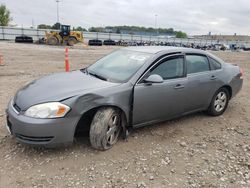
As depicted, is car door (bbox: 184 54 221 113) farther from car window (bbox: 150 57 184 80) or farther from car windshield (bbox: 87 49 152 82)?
car windshield (bbox: 87 49 152 82)

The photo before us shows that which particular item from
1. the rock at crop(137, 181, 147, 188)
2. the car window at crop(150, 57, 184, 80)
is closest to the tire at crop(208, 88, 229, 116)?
the car window at crop(150, 57, 184, 80)

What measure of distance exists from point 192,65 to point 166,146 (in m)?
1.68

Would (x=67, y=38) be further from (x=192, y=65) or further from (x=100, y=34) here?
(x=192, y=65)

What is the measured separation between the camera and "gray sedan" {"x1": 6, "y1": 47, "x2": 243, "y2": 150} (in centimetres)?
313

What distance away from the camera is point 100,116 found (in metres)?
3.39

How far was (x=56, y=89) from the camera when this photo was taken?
135 inches

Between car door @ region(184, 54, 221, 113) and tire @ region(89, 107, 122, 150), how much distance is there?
1.53m

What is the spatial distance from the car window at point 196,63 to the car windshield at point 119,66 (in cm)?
88

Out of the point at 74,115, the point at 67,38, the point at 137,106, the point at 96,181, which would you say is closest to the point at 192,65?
the point at 137,106

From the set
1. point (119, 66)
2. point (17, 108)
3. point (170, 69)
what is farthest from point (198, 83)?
point (17, 108)

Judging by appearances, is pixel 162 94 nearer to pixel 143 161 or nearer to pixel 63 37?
pixel 143 161

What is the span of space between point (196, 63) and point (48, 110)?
115 inches

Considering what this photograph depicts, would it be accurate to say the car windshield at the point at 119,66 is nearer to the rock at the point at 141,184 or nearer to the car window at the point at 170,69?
the car window at the point at 170,69

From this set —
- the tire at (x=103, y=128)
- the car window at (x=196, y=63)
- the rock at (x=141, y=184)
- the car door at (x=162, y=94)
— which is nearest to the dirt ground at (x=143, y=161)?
the rock at (x=141, y=184)
